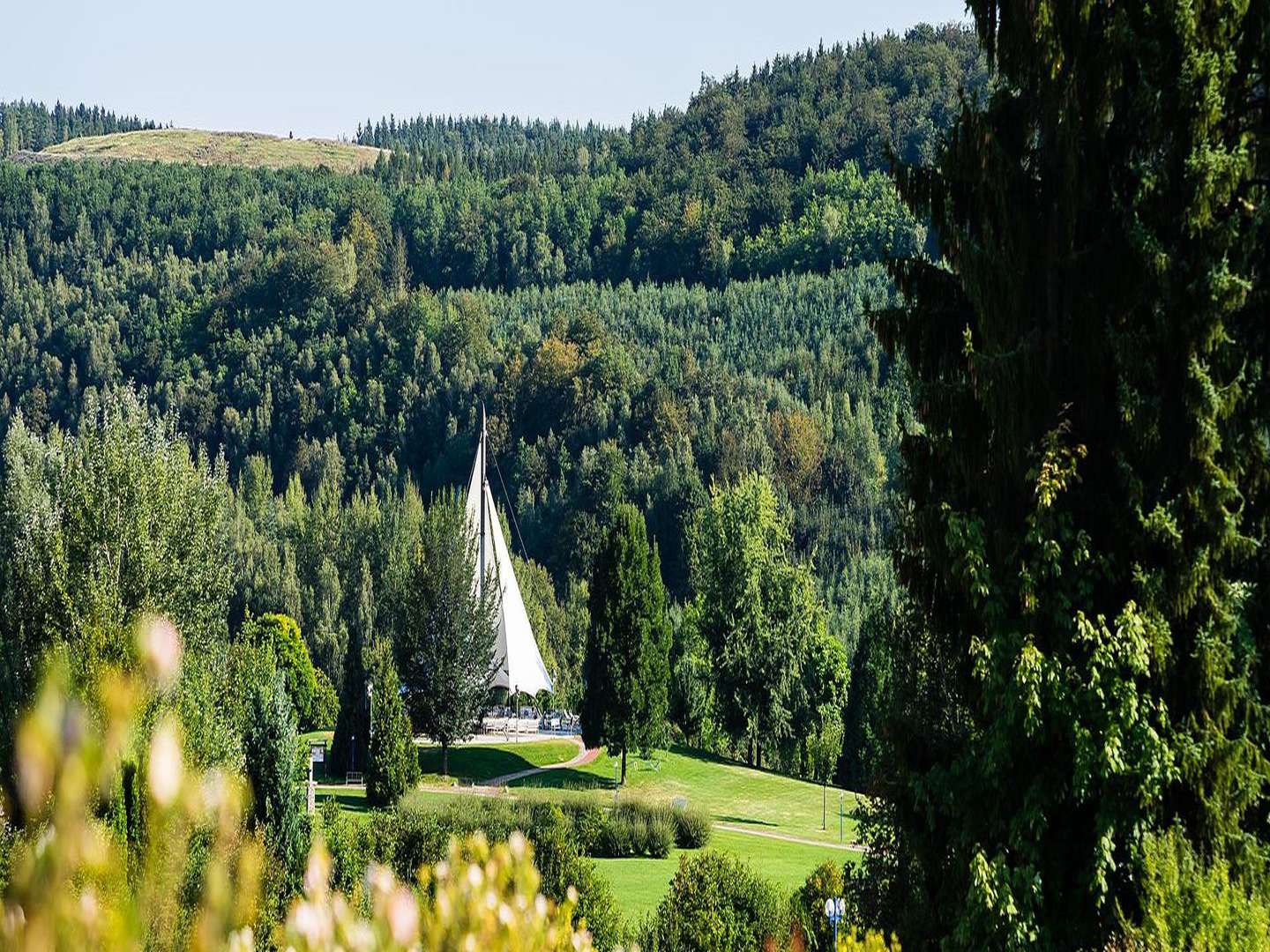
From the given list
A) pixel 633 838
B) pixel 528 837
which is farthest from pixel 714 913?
pixel 633 838

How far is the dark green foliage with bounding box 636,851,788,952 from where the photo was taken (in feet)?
67.1

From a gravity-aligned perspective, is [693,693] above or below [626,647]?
below

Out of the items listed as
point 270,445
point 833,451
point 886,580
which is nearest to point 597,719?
point 886,580

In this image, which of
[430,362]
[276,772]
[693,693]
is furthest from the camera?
[430,362]

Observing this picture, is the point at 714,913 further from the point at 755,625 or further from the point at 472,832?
the point at 755,625

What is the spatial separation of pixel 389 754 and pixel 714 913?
48.2 ft

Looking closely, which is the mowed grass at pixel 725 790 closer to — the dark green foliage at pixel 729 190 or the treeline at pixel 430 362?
the treeline at pixel 430 362

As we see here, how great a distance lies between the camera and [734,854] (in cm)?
2825

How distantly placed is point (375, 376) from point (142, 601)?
98.3 meters

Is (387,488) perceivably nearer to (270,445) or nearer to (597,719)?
(270,445)

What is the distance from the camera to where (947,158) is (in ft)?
36.0

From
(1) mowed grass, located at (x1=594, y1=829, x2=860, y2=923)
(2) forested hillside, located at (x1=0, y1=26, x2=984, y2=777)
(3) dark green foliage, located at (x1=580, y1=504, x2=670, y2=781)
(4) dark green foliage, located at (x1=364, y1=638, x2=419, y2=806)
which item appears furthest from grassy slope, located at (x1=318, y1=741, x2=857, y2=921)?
(2) forested hillside, located at (x1=0, y1=26, x2=984, y2=777)

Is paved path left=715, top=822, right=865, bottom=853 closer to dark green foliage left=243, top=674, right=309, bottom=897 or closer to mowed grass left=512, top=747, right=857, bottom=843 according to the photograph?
mowed grass left=512, top=747, right=857, bottom=843

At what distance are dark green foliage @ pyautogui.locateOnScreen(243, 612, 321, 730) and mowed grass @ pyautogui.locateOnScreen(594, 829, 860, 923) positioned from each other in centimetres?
2136
